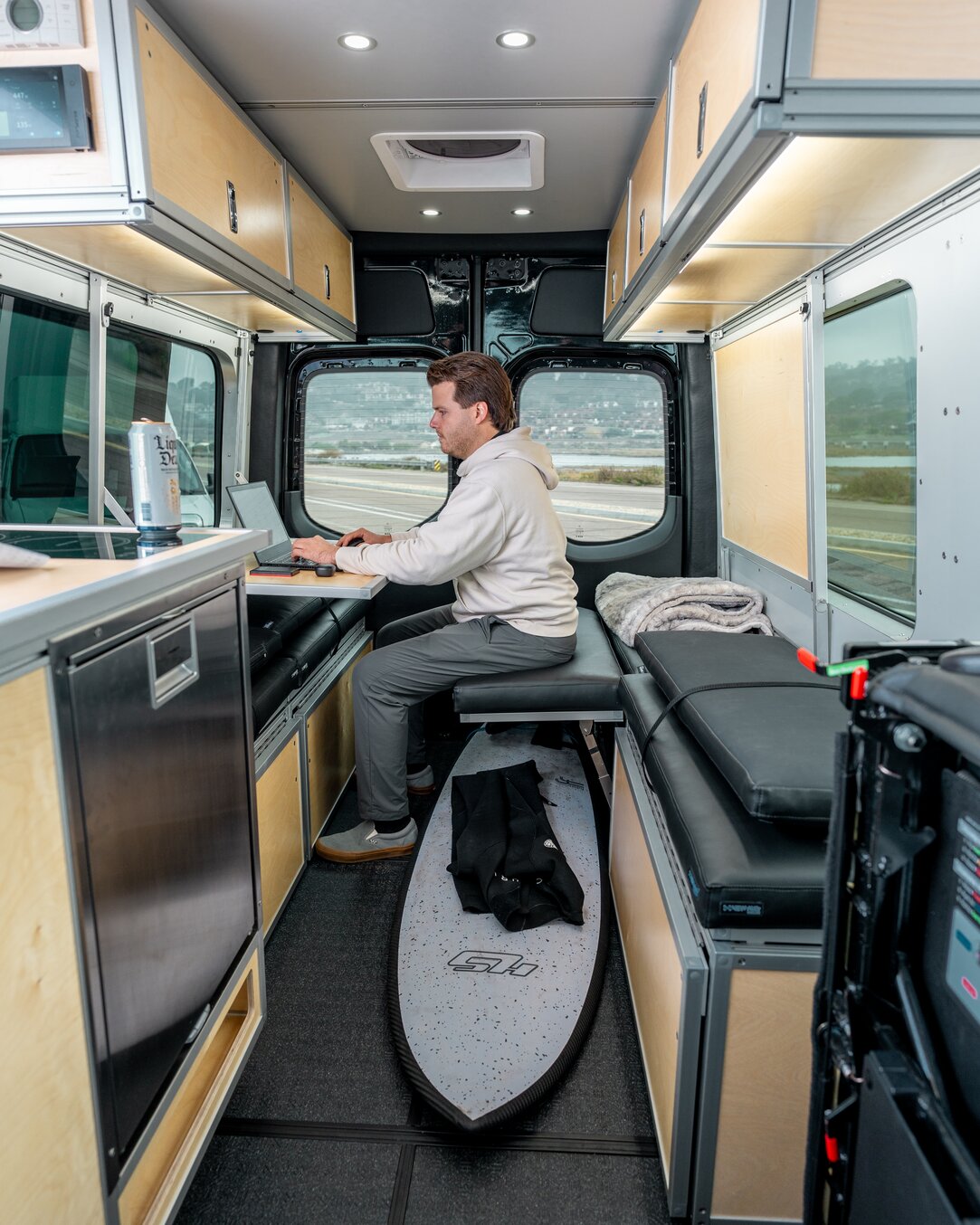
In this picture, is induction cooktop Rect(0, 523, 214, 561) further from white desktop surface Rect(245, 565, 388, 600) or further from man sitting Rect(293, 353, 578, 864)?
man sitting Rect(293, 353, 578, 864)

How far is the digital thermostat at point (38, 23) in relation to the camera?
1.89 m

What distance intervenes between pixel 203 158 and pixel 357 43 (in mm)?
547

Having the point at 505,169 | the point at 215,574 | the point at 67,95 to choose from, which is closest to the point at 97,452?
the point at 67,95

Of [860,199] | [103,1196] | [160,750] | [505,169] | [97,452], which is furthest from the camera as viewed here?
[505,169]

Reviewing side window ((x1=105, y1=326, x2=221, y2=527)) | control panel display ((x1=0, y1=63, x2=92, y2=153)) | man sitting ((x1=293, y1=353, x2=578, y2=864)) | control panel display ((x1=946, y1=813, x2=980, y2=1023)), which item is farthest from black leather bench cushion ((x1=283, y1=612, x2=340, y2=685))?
control panel display ((x1=946, y1=813, x2=980, y2=1023))

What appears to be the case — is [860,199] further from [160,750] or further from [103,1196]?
[103,1196]

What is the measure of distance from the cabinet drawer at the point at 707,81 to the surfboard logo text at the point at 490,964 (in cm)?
224

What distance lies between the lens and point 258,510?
384 centimetres

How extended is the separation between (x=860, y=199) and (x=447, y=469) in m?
2.75

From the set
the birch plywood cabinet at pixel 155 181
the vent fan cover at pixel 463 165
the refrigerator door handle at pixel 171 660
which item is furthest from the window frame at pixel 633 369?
the refrigerator door handle at pixel 171 660

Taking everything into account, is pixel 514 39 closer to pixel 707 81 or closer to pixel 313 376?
pixel 707 81

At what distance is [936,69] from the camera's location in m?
1.48

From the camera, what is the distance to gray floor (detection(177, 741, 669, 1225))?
1722mm

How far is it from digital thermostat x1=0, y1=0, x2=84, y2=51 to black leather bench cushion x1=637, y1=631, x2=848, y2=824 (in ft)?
7.49
